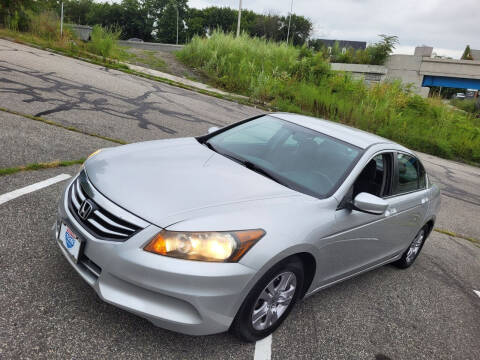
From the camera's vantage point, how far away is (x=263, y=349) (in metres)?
2.89

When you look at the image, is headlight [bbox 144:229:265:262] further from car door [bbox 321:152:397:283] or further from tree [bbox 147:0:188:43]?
tree [bbox 147:0:188:43]

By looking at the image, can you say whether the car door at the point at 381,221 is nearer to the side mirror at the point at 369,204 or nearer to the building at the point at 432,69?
the side mirror at the point at 369,204

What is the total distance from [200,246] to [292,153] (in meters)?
1.61

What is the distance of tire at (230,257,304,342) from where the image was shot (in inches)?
105

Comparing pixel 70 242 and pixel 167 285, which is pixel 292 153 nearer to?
pixel 167 285

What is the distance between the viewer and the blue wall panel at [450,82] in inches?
1789

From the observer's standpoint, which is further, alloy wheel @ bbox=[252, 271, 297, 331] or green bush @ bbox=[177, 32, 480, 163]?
green bush @ bbox=[177, 32, 480, 163]

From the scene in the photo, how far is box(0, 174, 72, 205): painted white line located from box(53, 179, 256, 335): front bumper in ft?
7.39

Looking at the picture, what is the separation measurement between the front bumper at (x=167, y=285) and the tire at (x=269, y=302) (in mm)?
144

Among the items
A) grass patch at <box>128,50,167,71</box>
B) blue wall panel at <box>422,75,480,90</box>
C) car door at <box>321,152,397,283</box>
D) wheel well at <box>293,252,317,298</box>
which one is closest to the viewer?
wheel well at <box>293,252,317,298</box>

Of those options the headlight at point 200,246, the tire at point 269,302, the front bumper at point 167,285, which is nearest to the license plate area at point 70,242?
the front bumper at point 167,285

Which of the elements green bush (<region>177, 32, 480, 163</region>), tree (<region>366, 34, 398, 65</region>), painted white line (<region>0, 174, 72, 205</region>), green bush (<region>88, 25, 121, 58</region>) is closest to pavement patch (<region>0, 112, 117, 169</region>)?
painted white line (<region>0, 174, 72, 205</region>)

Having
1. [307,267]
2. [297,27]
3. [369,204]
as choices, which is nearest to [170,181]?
[307,267]

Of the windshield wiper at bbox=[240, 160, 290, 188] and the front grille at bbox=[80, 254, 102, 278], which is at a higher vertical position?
the windshield wiper at bbox=[240, 160, 290, 188]
